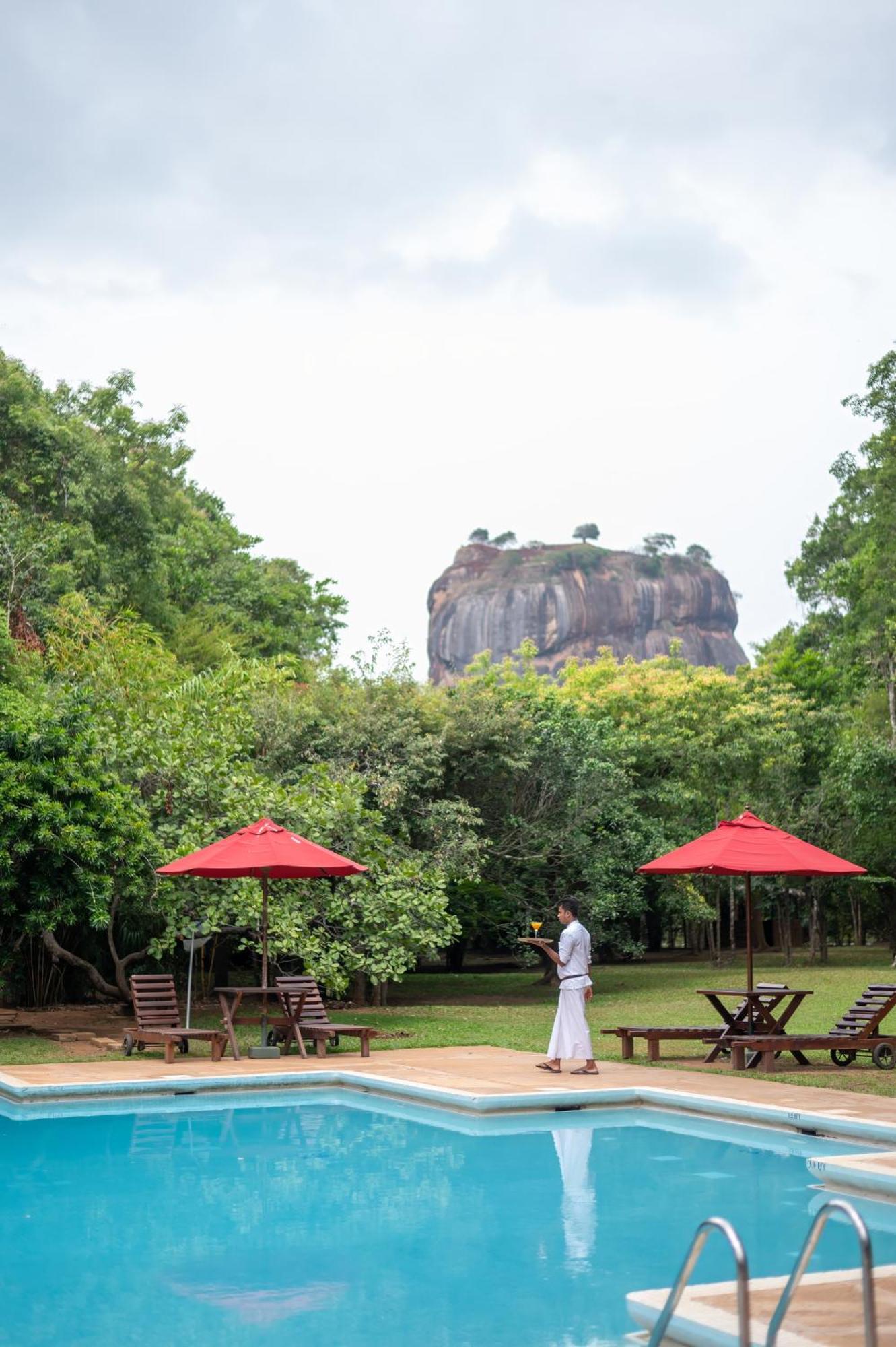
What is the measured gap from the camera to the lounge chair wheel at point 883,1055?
13320mm

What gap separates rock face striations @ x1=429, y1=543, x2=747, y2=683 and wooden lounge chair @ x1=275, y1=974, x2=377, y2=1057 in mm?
95673

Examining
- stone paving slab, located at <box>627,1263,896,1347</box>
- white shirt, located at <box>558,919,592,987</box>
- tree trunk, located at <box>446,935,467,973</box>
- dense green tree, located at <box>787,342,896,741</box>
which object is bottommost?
tree trunk, located at <box>446,935,467,973</box>

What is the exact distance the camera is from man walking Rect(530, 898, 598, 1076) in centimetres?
1282

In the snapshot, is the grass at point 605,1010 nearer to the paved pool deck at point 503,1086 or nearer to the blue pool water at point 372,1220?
the paved pool deck at point 503,1086

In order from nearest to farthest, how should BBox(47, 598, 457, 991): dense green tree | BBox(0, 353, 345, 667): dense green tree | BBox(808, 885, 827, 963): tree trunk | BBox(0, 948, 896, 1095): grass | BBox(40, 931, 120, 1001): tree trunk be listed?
BBox(0, 948, 896, 1095): grass, BBox(47, 598, 457, 991): dense green tree, BBox(40, 931, 120, 1001): tree trunk, BBox(0, 353, 345, 667): dense green tree, BBox(808, 885, 827, 963): tree trunk

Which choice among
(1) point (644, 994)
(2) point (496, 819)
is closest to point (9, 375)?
(2) point (496, 819)

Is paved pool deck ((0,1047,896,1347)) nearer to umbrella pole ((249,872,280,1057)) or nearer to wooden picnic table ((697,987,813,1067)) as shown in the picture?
umbrella pole ((249,872,280,1057))

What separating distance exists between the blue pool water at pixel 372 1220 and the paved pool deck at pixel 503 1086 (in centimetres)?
18

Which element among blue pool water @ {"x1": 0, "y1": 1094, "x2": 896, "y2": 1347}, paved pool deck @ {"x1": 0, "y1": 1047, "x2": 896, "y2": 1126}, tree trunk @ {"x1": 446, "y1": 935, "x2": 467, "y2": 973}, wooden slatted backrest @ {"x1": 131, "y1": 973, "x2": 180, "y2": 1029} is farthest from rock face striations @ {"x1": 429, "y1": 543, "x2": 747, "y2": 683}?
blue pool water @ {"x1": 0, "y1": 1094, "x2": 896, "y2": 1347}

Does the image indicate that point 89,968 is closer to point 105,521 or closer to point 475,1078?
point 475,1078

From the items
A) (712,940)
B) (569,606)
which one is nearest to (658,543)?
(569,606)

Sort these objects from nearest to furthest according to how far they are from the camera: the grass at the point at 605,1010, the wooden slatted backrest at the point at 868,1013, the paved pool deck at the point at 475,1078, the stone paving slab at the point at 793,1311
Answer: the stone paving slab at the point at 793,1311, the paved pool deck at the point at 475,1078, the wooden slatted backrest at the point at 868,1013, the grass at the point at 605,1010

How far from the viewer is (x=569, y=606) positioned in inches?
4419

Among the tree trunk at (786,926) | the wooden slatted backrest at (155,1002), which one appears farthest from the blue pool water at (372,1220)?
the tree trunk at (786,926)
